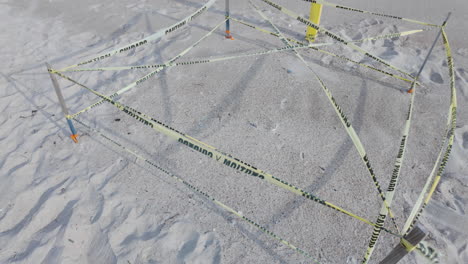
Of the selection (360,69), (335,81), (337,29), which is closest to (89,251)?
(335,81)

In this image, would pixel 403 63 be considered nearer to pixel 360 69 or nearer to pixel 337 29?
pixel 360 69

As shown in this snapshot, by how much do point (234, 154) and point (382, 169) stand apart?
1.79m

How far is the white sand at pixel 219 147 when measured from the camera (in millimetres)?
2908

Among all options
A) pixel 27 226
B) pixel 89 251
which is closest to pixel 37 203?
pixel 27 226

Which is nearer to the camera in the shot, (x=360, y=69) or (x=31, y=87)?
(x=31, y=87)

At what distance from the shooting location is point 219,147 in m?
3.83

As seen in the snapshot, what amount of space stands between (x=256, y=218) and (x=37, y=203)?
A: 232cm

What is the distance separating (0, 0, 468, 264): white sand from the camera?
2.91 m

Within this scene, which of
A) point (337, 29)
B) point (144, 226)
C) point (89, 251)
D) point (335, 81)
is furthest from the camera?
point (337, 29)

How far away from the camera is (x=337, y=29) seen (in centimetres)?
620

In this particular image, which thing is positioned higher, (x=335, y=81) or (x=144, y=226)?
(x=335, y=81)

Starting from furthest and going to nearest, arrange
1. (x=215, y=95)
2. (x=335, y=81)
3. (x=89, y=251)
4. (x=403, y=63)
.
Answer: (x=403, y=63), (x=335, y=81), (x=215, y=95), (x=89, y=251)

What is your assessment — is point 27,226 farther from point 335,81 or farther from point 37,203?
point 335,81

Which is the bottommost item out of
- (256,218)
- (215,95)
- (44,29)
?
(256,218)
